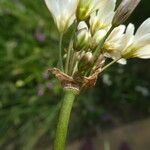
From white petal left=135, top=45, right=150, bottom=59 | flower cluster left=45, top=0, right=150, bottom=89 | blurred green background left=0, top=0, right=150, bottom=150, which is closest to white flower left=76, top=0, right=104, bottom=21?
flower cluster left=45, top=0, right=150, bottom=89

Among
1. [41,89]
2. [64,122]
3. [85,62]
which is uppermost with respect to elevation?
[85,62]

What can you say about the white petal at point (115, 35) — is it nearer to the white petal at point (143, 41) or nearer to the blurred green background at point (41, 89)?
the white petal at point (143, 41)

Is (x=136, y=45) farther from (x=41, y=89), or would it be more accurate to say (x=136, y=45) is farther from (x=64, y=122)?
(x=41, y=89)

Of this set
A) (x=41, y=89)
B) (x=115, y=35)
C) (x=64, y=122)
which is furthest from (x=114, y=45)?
(x=41, y=89)

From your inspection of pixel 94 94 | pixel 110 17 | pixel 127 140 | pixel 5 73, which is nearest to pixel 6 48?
pixel 5 73

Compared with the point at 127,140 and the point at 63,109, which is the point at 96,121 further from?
the point at 63,109

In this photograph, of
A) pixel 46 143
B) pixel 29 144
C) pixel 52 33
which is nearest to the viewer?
pixel 29 144

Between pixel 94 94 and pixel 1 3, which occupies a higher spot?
pixel 1 3
